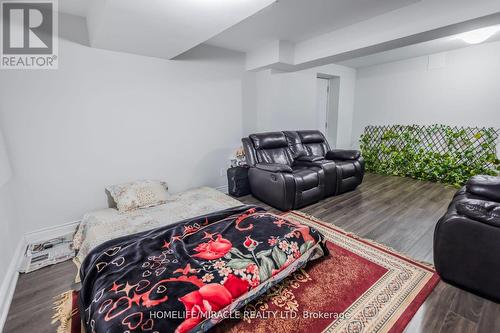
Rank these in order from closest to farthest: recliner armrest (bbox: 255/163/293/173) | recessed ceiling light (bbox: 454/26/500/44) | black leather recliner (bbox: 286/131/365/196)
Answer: recessed ceiling light (bbox: 454/26/500/44)
recliner armrest (bbox: 255/163/293/173)
black leather recliner (bbox: 286/131/365/196)

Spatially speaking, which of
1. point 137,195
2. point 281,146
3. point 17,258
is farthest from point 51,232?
point 281,146

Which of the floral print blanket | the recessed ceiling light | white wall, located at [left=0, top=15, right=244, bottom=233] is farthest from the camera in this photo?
the recessed ceiling light

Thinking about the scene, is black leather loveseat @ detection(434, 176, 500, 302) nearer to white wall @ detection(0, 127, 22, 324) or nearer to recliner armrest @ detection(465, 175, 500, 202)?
recliner armrest @ detection(465, 175, 500, 202)

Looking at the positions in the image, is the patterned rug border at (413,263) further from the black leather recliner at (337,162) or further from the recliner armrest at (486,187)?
the black leather recliner at (337,162)

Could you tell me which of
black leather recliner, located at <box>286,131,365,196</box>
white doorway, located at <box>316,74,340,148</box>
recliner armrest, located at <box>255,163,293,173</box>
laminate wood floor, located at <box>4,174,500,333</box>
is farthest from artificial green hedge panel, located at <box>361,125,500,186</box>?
recliner armrest, located at <box>255,163,293,173</box>

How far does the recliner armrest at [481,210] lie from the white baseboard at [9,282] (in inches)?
120

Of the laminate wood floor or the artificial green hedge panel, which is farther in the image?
the artificial green hedge panel

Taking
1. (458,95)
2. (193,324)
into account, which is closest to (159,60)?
(193,324)

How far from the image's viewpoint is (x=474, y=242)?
1.46 meters

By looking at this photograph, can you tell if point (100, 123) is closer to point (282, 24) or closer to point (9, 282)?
point (9, 282)

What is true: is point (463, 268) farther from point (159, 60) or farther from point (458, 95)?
point (458, 95)

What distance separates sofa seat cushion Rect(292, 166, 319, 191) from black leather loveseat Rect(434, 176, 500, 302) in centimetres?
150

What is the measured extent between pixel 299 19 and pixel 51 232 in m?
3.60

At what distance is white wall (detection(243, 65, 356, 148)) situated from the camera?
4.02 m
